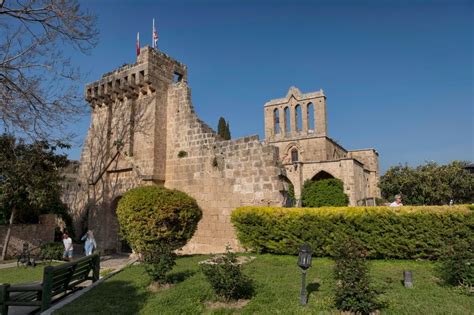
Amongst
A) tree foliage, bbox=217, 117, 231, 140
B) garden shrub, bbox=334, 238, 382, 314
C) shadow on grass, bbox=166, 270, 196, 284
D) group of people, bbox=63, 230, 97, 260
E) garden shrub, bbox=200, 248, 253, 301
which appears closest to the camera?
garden shrub, bbox=334, 238, 382, 314

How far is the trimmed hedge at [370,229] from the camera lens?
7.97 m

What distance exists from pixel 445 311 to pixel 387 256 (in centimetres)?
386

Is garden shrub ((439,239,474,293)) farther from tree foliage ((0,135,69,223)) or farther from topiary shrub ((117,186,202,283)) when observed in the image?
tree foliage ((0,135,69,223))

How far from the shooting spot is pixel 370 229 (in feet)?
28.0

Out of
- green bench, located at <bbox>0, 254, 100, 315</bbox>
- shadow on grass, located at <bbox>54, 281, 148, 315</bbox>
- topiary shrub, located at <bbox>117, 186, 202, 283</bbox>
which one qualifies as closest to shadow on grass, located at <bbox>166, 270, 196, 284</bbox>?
shadow on grass, located at <bbox>54, 281, 148, 315</bbox>

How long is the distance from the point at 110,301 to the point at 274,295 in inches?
→ 119

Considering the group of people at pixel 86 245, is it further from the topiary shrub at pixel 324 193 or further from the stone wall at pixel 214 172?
the topiary shrub at pixel 324 193

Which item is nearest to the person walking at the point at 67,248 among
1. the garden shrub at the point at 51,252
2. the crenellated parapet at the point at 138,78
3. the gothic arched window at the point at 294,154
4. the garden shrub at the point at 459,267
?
the garden shrub at the point at 51,252

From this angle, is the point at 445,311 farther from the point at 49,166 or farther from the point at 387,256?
the point at 49,166

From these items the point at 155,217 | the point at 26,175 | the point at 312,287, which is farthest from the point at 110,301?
the point at 26,175

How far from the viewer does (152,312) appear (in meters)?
5.34

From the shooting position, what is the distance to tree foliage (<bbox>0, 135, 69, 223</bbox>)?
1480cm

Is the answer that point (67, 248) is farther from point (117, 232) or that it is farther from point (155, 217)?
point (155, 217)

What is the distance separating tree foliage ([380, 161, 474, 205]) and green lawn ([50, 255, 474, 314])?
110 feet
